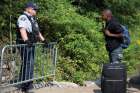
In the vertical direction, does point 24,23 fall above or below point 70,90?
above

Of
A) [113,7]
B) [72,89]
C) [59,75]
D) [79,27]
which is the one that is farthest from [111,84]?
[113,7]

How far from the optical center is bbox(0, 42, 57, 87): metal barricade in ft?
30.3

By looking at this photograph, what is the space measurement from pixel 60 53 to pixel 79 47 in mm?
529

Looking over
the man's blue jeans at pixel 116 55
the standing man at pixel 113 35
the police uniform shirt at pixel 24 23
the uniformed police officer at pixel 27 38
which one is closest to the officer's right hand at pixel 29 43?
the uniformed police officer at pixel 27 38

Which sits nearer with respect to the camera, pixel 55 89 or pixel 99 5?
pixel 55 89

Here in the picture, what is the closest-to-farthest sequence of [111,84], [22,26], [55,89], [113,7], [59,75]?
[22,26] < [111,84] < [55,89] < [59,75] < [113,7]

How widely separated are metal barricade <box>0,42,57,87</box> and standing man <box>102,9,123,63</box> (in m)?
1.25

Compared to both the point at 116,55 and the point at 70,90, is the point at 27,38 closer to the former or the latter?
the point at 70,90

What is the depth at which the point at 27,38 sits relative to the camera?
9.15 m

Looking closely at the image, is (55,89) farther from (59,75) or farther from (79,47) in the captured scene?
(79,47)

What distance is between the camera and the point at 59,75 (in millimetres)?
11570

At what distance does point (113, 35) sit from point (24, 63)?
2.02 metres

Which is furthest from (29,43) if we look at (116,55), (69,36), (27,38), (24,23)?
(69,36)

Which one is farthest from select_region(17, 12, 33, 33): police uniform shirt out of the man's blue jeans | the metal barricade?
the man's blue jeans
